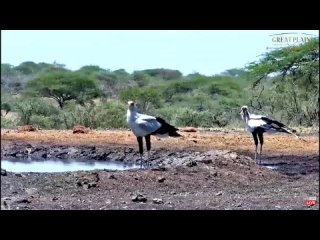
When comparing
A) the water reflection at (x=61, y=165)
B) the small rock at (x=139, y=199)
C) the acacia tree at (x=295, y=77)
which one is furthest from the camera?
the acacia tree at (x=295, y=77)

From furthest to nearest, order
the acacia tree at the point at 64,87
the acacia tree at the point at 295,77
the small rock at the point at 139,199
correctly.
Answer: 1. the acacia tree at the point at 64,87
2. the acacia tree at the point at 295,77
3. the small rock at the point at 139,199

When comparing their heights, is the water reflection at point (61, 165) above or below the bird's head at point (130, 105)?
below

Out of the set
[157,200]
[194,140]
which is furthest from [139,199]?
[194,140]

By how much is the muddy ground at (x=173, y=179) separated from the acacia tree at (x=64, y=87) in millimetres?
7650

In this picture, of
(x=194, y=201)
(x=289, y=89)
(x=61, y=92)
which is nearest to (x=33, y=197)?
(x=194, y=201)

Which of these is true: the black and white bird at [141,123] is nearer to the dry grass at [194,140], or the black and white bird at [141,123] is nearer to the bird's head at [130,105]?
the bird's head at [130,105]

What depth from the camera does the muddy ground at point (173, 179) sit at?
284 inches

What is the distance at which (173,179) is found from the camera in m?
8.81

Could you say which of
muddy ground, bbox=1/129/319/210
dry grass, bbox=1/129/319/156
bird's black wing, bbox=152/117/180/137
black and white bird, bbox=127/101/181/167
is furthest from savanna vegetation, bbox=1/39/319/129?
bird's black wing, bbox=152/117/180/137

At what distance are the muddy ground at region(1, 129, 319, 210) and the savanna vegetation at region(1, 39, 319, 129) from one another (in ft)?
5.44

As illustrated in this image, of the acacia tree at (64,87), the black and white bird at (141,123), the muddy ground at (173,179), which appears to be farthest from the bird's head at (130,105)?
the acacia tree at (64,87)

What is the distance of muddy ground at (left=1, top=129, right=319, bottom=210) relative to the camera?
23.6ft

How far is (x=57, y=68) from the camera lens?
27203mm

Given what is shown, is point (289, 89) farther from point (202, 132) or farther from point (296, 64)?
point (296, 64)
